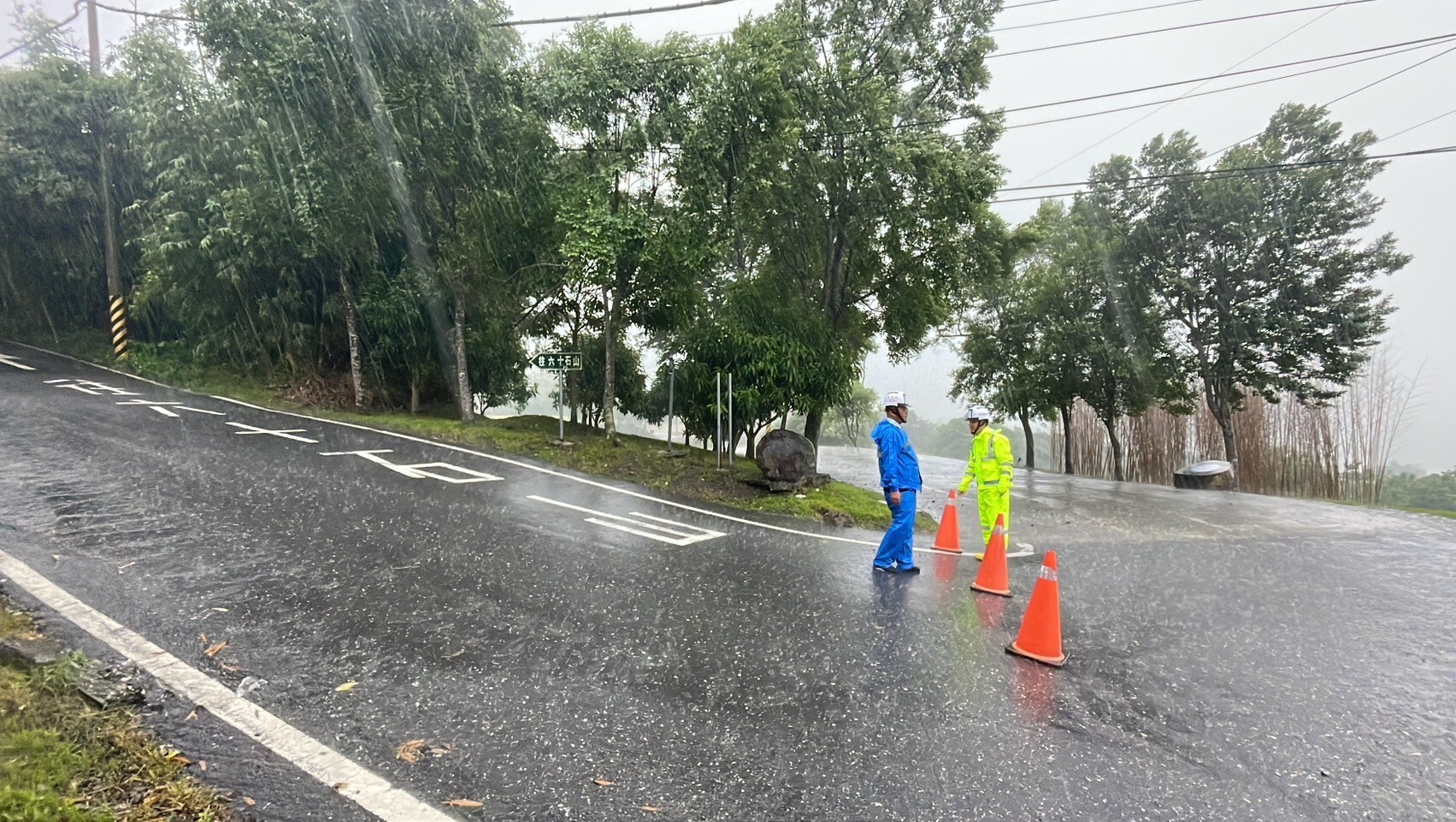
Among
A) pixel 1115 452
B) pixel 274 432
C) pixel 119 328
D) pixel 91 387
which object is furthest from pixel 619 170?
pixel 1115 452

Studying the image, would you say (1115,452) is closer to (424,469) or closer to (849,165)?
(849,165)

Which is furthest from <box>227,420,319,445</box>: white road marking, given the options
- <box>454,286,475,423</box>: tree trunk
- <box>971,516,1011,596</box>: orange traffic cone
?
<box>971,516,1011,596</box>: orange traffic cone

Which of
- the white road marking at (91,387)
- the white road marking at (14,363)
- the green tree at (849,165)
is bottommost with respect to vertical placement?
the white road marking at (91,387)

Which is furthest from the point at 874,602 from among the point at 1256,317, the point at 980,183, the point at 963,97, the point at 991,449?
the point at 1256,317

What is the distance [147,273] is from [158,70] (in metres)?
4.99

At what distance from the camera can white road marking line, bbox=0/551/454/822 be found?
2.55 meters

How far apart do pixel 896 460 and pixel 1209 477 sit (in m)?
16.0

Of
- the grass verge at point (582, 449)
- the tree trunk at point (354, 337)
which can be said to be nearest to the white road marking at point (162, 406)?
the grass verge at point (582, 449)

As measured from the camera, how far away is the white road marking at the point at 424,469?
885 cm

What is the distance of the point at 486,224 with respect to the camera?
44.4 feet

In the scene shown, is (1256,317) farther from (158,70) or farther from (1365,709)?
(158,70)

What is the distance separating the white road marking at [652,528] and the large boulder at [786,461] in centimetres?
264

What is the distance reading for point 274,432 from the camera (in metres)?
11.2

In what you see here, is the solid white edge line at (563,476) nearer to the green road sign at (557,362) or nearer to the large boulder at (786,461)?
the large boulder at (786,461)
